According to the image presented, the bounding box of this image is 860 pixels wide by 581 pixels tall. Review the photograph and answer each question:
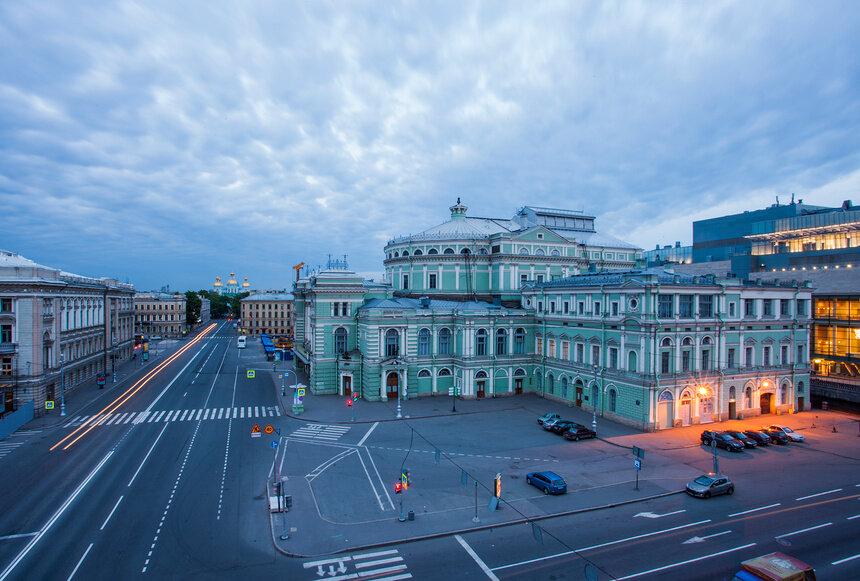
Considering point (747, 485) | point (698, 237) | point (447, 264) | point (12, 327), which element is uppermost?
point (698, 237)

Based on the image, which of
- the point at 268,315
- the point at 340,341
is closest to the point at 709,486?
the point at 340,341

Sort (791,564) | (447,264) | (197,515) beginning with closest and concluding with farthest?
(791,564) < (197,515) < (447,264)

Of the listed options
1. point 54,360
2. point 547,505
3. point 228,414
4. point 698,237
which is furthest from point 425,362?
point 698,237

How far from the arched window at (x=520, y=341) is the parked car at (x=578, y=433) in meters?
18.6

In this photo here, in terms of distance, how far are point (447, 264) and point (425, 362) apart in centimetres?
1813

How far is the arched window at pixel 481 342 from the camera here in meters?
58.0

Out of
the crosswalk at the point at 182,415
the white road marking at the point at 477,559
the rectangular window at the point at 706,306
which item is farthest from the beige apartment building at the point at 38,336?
the rectangular window at the point at 706,306

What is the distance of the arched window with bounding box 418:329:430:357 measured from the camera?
57844 mm

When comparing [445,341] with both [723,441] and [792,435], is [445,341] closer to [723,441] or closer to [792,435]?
[723,441]

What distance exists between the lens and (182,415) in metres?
49.6

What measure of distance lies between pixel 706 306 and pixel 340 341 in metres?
41.1

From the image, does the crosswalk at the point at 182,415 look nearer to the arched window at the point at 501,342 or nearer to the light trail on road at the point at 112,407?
the light trail on road at the point at 112,407

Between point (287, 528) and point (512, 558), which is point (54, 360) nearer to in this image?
point (287, 528)

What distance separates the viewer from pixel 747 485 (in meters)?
30.9
